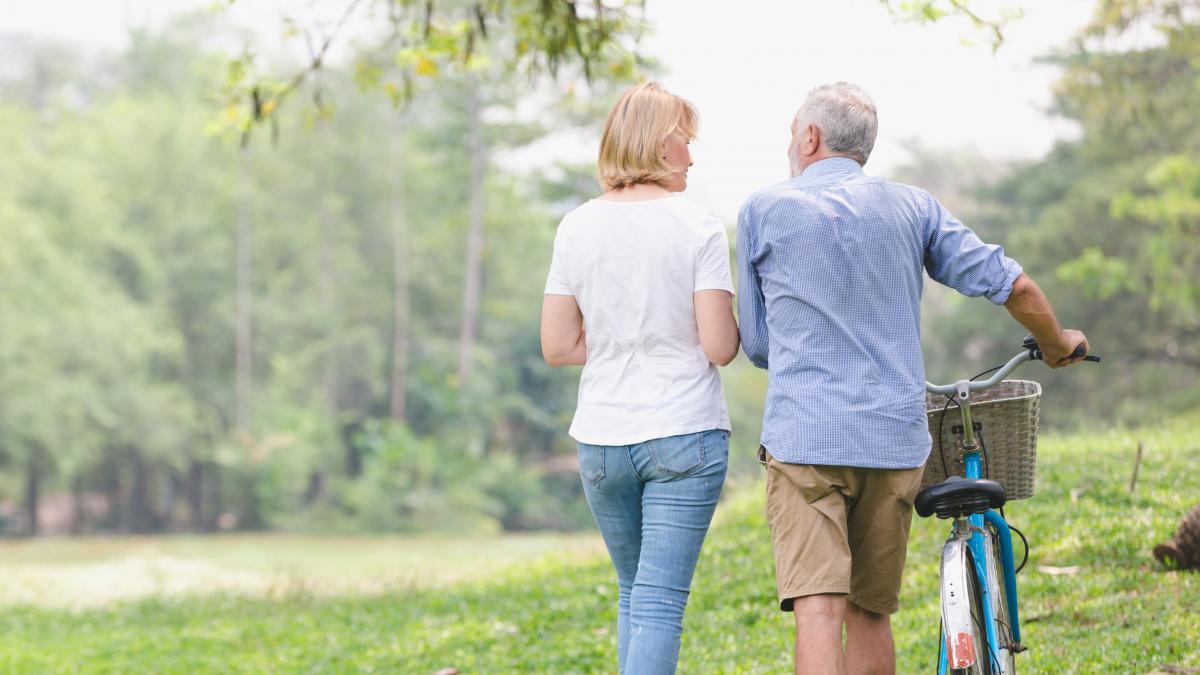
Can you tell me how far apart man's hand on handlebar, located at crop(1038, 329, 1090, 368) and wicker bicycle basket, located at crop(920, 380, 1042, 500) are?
0.34 feet

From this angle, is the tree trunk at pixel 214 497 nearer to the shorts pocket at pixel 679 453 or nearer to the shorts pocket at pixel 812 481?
the shorts pocket at pixel 679 453

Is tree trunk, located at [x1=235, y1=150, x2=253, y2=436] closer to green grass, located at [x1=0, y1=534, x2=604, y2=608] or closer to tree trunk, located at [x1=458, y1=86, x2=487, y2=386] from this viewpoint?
green grass, located at [x1=0, y1=534, x2=604, y2=608]

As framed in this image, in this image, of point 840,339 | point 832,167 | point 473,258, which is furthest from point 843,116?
point 473,258

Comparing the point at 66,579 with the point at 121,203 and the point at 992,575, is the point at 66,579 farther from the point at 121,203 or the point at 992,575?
the point at 121,203

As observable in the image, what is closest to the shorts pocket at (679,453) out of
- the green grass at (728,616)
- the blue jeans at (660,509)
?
the blue jeans at (660,509)

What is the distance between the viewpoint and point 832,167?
3381 mm

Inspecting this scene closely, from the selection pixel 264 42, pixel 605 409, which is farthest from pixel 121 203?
pixel 605 409

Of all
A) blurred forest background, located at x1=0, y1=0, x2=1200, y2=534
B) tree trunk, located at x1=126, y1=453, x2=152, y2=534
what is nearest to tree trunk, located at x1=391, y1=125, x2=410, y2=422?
blurred forest background, located at x1=0, y1=0, x2=1200, y2=534

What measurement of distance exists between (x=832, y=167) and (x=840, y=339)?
0.47 meters

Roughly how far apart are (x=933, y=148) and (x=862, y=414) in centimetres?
5038

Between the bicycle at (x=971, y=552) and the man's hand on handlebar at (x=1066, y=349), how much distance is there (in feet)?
0.04

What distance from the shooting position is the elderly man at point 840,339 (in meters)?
3.22

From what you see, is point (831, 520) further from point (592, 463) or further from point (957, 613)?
point (592, 463)

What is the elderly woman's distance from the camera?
133 inches
